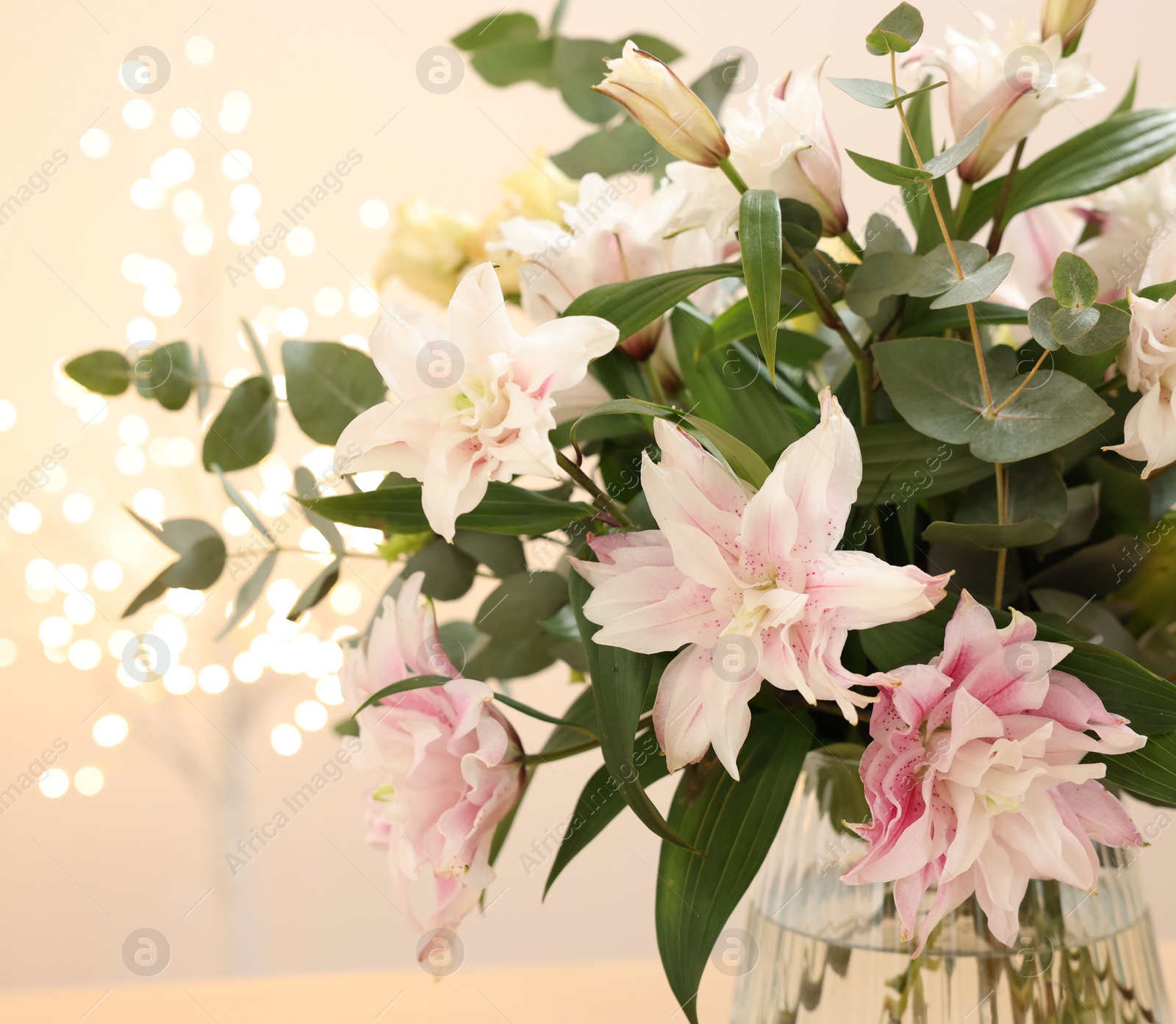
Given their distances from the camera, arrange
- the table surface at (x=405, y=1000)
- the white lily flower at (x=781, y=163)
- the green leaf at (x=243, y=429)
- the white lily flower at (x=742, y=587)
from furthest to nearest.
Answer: the table surface at (x=405, y=1000)
the green leaf at (x=243, y=429)
the white lily flower at (x=781, y=163)
the white lily flower at (x=742, y=587)

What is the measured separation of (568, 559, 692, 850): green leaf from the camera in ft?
1.16

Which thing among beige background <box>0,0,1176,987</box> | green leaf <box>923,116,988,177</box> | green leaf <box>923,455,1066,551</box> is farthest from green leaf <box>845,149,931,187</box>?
beige background <box>0,0,1176,987</box>

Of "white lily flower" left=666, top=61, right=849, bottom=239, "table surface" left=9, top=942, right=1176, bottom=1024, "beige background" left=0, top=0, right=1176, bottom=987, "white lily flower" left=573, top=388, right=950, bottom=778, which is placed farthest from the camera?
"beige background" left=0, top=0, right=1176, bottom=987

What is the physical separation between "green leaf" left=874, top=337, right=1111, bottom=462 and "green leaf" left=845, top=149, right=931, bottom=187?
0.18 ft

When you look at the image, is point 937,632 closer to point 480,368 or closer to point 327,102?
point 480,368

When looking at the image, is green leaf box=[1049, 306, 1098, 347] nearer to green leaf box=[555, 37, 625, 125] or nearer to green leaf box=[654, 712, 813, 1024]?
green leaf box=[654, 712, 813, 1024]

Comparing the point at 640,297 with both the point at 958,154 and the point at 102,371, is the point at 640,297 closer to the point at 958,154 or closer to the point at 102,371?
the point at 958,154

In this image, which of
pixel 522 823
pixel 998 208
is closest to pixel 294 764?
pixel 522 823

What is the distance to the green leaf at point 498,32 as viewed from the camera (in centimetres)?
58

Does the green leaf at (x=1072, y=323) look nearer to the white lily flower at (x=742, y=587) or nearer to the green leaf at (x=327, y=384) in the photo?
the white lily flower at (x=742, y=587)

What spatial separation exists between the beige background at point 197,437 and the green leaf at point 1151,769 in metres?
0.89

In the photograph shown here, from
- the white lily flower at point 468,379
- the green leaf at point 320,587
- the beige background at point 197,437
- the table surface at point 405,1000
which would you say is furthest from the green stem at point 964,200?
the beige background at point 197,437

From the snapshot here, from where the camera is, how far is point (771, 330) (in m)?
0.34

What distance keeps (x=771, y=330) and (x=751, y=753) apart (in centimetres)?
18
